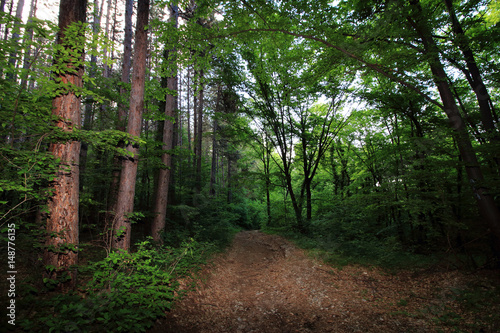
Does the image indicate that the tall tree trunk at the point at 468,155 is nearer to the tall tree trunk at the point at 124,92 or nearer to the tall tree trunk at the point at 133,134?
the tall tree trunk at the point at 133,134

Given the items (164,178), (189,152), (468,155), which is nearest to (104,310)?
(164,178)

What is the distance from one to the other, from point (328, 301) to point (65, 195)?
19.0 feet

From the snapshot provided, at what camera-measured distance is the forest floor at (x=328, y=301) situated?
373cm

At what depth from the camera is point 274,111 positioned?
12.1m

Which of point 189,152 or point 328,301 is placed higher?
point 189,152

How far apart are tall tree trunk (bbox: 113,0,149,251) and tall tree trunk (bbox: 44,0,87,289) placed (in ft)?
3.21

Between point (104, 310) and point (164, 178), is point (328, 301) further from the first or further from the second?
point (164, 178)

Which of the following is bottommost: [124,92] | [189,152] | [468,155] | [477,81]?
[468,155]

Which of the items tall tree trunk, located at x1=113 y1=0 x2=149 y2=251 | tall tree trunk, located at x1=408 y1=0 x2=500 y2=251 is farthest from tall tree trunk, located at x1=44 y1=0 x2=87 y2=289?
tall tree trunk, located at x1=408 y1=0 x2=500 y2=251

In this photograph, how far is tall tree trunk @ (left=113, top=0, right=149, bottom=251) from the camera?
4.81 m

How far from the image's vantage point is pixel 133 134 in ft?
16.9

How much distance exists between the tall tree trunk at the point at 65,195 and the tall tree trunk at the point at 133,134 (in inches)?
38.5

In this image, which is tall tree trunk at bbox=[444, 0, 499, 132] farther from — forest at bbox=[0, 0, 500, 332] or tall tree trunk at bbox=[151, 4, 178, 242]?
tall tree trunk at bbox=[151, 4, 178, 242]

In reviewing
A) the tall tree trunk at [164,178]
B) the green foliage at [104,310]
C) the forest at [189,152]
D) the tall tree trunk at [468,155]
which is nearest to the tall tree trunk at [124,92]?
the forest at [189,152]
